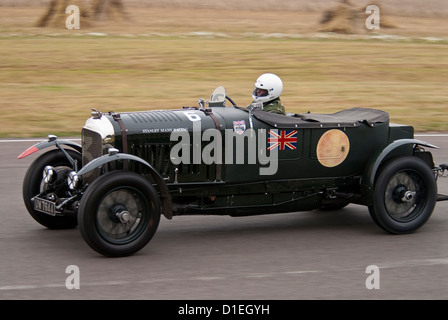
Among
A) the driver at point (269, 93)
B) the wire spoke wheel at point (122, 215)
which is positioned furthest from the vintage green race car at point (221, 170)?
the driver at point (269, 93)

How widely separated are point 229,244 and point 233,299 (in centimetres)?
147

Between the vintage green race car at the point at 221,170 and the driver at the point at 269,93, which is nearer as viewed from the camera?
the vintage green race car at the point at 221,170

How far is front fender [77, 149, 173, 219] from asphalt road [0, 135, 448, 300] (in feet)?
1.27

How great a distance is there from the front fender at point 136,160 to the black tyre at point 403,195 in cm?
189

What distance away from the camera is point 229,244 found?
6.75m

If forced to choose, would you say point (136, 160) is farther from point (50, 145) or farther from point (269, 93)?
point (269, 93)

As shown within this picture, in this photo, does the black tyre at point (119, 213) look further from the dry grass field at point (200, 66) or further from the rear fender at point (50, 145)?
the dry grass field at point (200, 66)

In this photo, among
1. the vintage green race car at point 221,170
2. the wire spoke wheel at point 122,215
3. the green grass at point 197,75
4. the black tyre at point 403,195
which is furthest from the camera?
the green grass at point 197,75

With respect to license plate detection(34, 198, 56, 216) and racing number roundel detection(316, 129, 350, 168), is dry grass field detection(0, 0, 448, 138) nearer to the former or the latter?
license plate detection(34, 198, 56, 216)

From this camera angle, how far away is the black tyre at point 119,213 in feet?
19.6

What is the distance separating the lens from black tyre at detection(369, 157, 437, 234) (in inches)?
275

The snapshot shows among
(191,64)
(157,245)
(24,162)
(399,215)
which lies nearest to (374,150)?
(399,215)

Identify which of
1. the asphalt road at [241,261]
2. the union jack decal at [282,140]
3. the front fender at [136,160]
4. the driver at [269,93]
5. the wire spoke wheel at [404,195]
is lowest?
the asphalt road at [241,261]

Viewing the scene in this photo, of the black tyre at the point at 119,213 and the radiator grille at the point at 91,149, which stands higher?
the radiator grille at the point at 91,149
